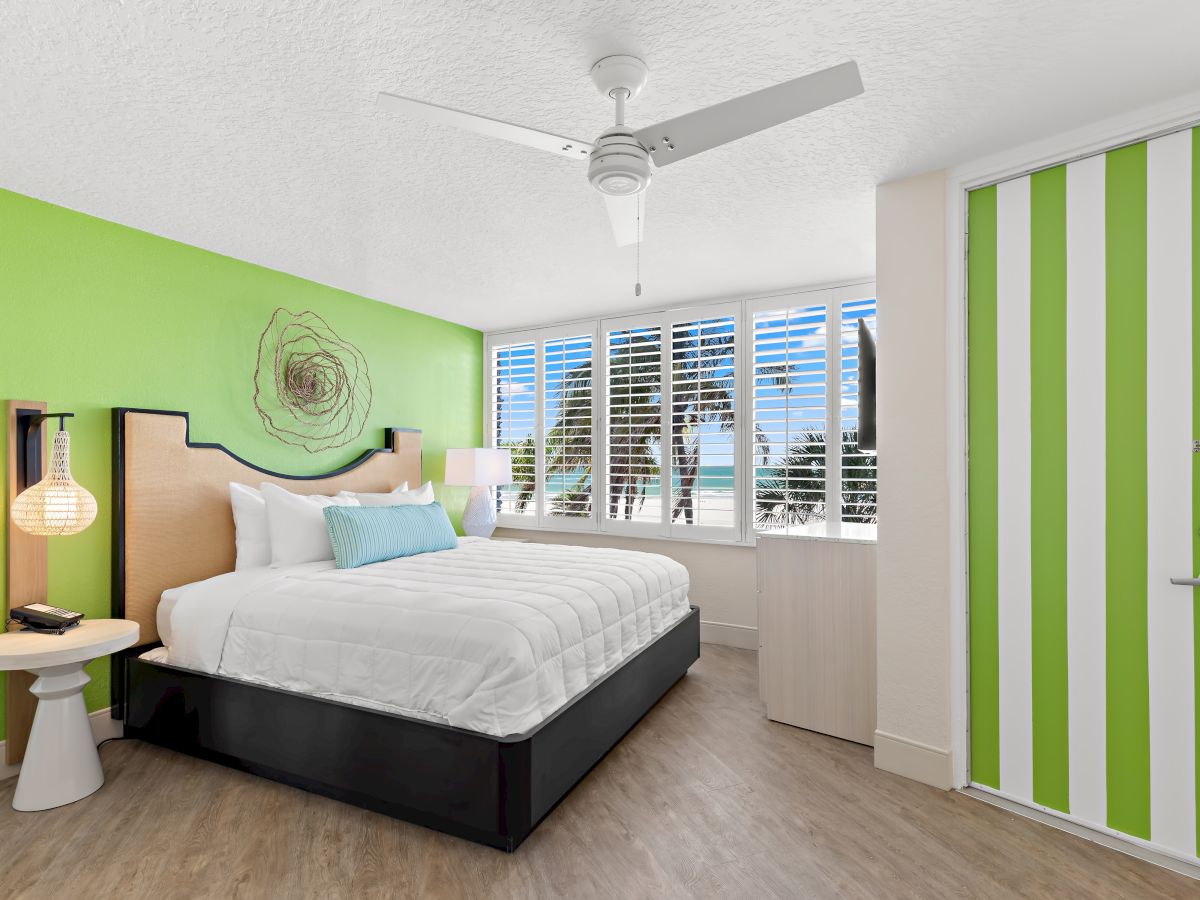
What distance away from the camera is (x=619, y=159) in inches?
68.1

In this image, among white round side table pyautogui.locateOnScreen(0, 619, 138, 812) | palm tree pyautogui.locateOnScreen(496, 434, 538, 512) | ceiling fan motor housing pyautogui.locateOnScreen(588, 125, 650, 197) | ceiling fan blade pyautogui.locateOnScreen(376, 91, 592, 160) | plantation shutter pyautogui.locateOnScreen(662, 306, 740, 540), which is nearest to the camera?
ceiling fan blade pyautogui.locateOnScreen(376, 91, 592, 160)

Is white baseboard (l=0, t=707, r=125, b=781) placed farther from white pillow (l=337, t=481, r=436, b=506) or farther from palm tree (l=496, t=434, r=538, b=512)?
palm tree (l=496, t=434, r=538, b=512)

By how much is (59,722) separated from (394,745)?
4.55 ft

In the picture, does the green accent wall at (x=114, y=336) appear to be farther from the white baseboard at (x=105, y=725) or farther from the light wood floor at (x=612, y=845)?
the light wood floor at (x=612, y=845)

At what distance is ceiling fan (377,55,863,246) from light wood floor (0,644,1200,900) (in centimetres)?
213

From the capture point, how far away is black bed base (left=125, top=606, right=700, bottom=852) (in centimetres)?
202

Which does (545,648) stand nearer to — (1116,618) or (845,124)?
(1116,618)

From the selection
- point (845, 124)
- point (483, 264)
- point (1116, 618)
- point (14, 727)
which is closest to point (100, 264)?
point (483, 264)

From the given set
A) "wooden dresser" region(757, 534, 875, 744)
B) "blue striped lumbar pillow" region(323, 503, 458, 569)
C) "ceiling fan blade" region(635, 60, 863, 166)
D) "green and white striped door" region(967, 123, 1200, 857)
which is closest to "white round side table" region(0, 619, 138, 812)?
"blue striped lumbar pillow" region(323, 503, 458, 569)

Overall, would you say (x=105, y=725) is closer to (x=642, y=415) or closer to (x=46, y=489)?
(x=46, y=489)

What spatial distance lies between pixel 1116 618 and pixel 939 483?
0.70m

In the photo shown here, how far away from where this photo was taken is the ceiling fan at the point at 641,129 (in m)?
1.53

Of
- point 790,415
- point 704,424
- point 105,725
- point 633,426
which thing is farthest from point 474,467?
point 105,725

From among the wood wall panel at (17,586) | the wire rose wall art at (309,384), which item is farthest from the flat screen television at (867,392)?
the wood wall panel at (17,586)
